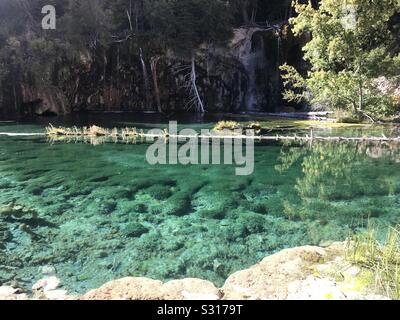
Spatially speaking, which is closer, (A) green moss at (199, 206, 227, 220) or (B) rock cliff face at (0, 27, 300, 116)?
(A) green moss at (199, 206, 227, 220)

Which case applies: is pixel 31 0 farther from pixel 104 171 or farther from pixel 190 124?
pixel 104 171

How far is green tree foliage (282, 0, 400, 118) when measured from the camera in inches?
791

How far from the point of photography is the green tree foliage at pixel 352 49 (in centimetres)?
2009

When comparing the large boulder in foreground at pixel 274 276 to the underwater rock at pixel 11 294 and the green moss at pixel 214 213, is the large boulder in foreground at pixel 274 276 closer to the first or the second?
the underwater rock at pixel 11 294

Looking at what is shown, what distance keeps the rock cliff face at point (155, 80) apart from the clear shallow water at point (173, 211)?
20772 mm

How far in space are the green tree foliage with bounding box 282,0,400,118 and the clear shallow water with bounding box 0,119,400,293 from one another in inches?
318

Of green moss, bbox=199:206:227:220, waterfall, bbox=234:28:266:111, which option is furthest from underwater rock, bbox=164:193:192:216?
waterfall, bbox=234:28:266:111

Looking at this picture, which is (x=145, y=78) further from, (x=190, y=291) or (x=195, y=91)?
(x=190, y=291)

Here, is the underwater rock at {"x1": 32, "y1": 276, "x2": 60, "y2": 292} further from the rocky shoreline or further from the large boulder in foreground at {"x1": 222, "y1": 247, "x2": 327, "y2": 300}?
the large boulder in foreground at {"x1": 222, "y1": 247, "x2": 327, "y2": 300}

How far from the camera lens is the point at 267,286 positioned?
466cm

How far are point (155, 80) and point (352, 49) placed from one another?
798 inches

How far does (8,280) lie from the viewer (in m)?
5.54

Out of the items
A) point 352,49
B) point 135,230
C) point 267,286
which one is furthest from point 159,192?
point 352,49

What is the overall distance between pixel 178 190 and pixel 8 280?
17.4ft
